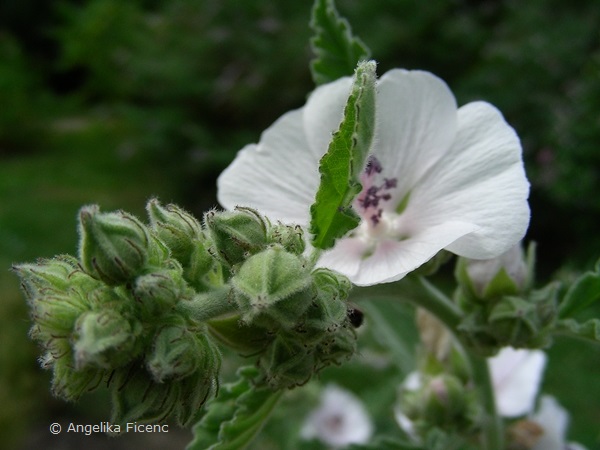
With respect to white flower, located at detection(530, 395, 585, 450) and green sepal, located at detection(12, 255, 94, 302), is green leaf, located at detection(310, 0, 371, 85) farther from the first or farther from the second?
white flower, located at detection(530, 395, 585, 450)

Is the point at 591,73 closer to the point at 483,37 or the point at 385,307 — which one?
the point at 483,37

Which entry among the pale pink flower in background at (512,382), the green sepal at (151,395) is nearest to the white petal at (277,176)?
the green sepal at (151,395)

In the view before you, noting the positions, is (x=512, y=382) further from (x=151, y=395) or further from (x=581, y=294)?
(x=151, y=395)

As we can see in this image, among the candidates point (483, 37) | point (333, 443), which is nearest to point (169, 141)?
point (483, 37)

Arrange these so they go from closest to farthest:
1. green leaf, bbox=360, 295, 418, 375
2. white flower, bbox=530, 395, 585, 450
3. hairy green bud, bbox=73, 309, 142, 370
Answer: hairy green bud, bbox=73, 309, 142, 370 → white flower, bbox=530, 395, 585, 450 → green leaf, bbox=360, 295, 418, 375

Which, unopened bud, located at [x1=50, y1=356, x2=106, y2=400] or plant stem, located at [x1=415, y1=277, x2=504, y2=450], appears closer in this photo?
unopened bud, located at [x1=50, y1=356, x2=106, y2=400]

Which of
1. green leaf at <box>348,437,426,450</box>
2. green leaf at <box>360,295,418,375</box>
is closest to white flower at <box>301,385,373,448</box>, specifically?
green leaf at <box>360,295,418,375</box>

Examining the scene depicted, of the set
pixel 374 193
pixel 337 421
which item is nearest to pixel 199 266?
pixel 374 193
